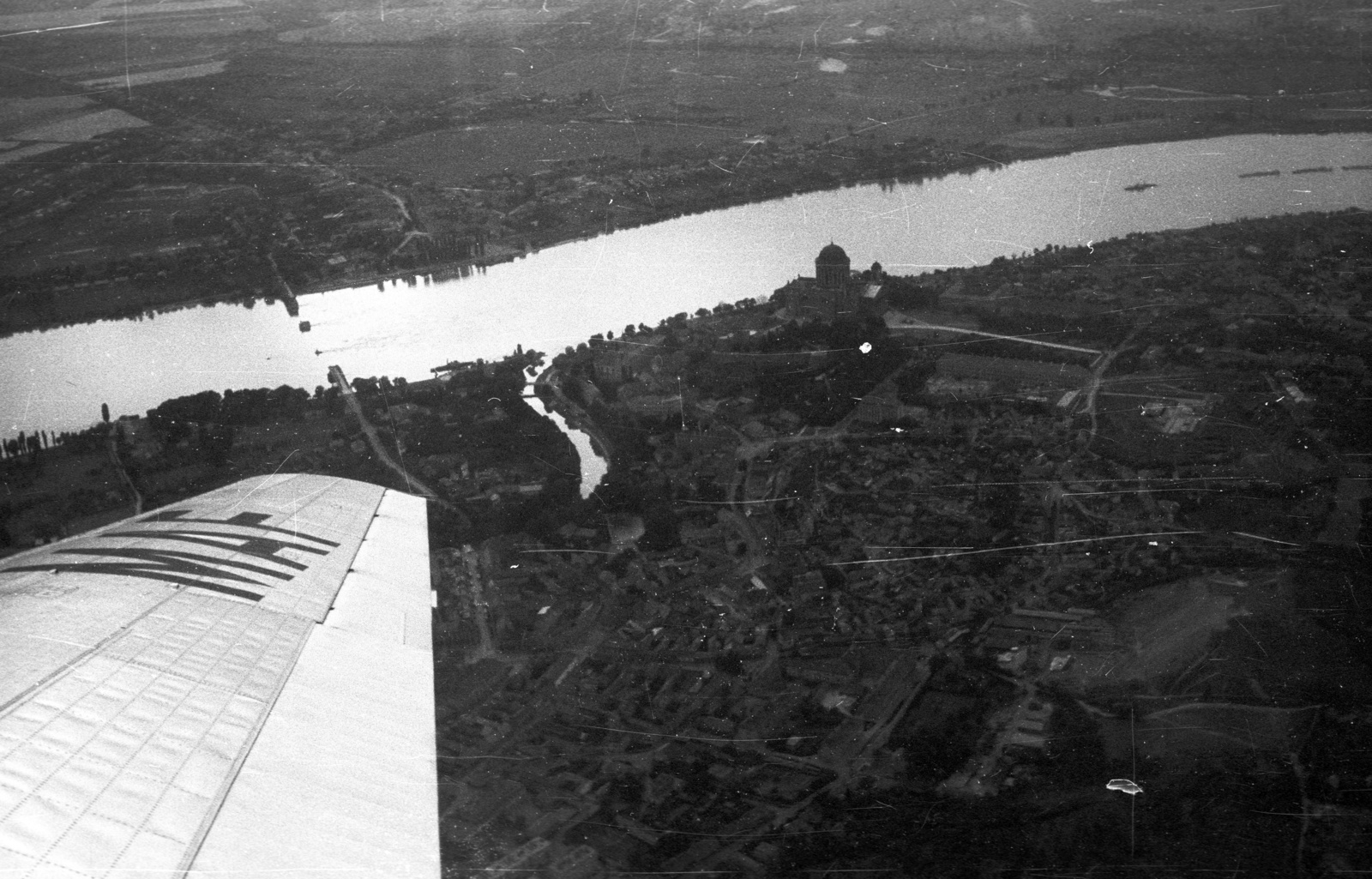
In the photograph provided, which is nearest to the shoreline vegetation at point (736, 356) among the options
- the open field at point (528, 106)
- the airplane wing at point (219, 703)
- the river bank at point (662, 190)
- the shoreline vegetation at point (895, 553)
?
the shoreline vegetation at point (895, 553)

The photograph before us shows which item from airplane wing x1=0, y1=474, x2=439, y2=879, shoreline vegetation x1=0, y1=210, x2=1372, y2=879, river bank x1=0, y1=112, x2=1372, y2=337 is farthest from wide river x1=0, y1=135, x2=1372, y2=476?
airplane wing x1=0, y1=474, x2=439, y2=879

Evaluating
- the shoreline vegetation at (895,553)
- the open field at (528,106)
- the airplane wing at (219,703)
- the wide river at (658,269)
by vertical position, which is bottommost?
the shoreline vegetation at (895,553)

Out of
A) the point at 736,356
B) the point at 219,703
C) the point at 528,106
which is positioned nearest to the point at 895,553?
the point at 736,356

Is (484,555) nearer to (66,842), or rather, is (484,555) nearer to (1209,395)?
(66,842)

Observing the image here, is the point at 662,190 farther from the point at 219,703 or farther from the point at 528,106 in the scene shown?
the point at 219,703

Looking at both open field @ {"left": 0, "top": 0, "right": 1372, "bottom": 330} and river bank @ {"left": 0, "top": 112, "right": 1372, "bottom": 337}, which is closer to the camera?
river bank @ {"left": 0, "top": 112, "right": 1372, "bottom": 337}

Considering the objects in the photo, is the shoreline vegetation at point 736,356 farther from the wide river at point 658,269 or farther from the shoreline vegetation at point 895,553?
the wide river at point 658,269

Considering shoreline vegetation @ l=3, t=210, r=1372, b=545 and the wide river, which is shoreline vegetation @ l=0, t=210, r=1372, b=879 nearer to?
shoreline vegetation @ l=3, t=210, r=1372, b=545
